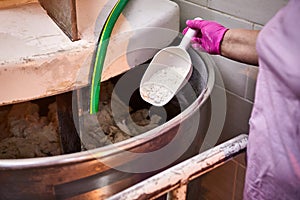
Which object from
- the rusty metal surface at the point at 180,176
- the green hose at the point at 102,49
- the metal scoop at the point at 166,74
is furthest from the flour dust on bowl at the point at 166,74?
the rusty metal surface at the point at 180,176

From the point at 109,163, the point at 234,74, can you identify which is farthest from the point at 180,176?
the point at 234,74

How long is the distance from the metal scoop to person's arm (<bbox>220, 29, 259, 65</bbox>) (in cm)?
17

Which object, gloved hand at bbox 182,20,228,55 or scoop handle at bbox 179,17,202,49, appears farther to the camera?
scoop handle at bbox 179,17,202,49

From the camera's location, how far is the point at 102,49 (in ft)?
2.93

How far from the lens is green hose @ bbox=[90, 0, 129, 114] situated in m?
0.89

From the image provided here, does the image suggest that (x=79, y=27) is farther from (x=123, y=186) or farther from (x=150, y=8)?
(x=123, y=186)

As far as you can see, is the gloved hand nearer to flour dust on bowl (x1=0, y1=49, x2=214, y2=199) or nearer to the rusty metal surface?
flour dust on bowl (x1=0, y1=49, x2=214, y2=199)

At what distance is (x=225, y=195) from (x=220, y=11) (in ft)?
2.14

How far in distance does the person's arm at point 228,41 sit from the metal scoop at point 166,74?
3.8 inches

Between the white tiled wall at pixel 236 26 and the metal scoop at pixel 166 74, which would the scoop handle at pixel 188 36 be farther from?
the white tiled wall at pixel 236 26

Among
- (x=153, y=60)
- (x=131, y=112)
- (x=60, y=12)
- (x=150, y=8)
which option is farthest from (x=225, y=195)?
(x=60, y=12)

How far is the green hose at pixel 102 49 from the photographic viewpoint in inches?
35.2

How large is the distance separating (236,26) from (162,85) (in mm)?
287

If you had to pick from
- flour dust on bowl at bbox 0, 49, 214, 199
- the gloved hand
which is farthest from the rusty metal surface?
the gloved hand
